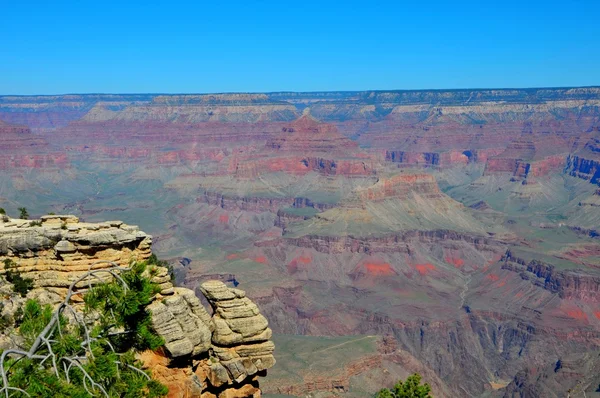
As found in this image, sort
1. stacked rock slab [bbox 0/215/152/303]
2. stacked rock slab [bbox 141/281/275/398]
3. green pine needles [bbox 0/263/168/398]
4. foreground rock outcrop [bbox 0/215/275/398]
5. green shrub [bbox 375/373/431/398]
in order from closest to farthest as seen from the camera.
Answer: green pine needles [bbox 0/263/168/398]
stacked rock slab [bbox 141/281/275/398]
foreground rock outcrop [bbox 0/215/275/398]
stacked rock slab [bbox 0/215/152/303]
green shrub [bbox 375/373/431/398]

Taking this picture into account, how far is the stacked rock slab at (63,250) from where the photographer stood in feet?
76.6

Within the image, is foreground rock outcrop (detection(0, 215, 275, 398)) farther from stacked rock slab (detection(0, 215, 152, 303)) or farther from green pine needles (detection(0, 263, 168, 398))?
green pine needles (detection(0, 263, 168, 398))

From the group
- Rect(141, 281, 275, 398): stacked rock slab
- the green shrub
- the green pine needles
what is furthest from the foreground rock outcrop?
the green shrub

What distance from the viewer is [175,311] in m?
20.9

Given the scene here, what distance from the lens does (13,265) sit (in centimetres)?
2511

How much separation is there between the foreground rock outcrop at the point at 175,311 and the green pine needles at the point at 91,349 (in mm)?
2770

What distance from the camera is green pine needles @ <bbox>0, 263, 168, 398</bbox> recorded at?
13820 millimetres

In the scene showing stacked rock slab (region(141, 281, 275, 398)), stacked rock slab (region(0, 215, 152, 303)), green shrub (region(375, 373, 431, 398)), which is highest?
stacked rock slab (region(0, 215, 152, 303))

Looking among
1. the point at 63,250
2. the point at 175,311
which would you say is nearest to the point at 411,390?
the point at 175,311

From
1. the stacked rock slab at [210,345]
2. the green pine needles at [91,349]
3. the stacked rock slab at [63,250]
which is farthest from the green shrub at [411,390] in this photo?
the green pine needles at [91,349]

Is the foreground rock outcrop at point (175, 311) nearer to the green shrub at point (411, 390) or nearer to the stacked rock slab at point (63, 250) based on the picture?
the stacked rock slab at point (63, 250)

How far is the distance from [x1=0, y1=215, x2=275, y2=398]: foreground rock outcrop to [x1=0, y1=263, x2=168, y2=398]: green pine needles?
109 inches

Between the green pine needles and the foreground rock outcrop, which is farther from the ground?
the green pine needles

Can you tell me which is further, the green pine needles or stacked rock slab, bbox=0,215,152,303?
stacked rock slab, bbox=0,215,152,303
